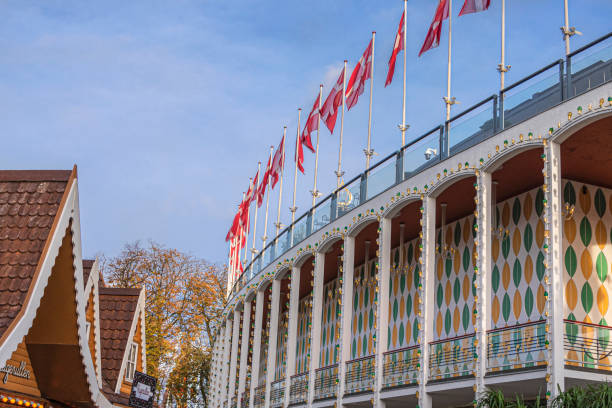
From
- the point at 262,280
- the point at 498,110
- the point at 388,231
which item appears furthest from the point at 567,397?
the point at 262,280

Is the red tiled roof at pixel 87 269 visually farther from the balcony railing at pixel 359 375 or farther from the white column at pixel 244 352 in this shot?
the white column at pixel 244 352

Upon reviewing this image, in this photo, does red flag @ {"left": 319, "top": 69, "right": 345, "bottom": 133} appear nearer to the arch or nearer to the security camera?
the arch

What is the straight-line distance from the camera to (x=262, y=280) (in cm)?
3253

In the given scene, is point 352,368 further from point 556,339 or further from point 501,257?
point 556,339

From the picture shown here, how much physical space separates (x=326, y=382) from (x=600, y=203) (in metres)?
9.97

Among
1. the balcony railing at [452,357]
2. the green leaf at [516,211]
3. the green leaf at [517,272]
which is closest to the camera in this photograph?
the balcony railing at [452,357]

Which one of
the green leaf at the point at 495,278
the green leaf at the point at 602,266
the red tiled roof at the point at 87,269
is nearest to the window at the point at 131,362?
the red tiled roof at the point at 87,269

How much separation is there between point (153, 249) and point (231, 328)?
1086 centimetres

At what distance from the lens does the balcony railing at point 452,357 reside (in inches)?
727

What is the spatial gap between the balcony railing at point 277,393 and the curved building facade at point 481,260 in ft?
0.14

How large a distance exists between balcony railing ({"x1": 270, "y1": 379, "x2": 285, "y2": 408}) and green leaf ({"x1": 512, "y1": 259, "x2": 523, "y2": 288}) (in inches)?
422

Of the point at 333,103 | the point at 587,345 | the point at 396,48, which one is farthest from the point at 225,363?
the point at 587,345

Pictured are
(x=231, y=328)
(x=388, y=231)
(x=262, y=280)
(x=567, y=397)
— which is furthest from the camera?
(x=231, y=328)

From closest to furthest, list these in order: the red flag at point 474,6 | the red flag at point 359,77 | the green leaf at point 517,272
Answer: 1. the red flag at point 474,6
2. the green leaf at point 517,272
3. the red flag at point 359,77
